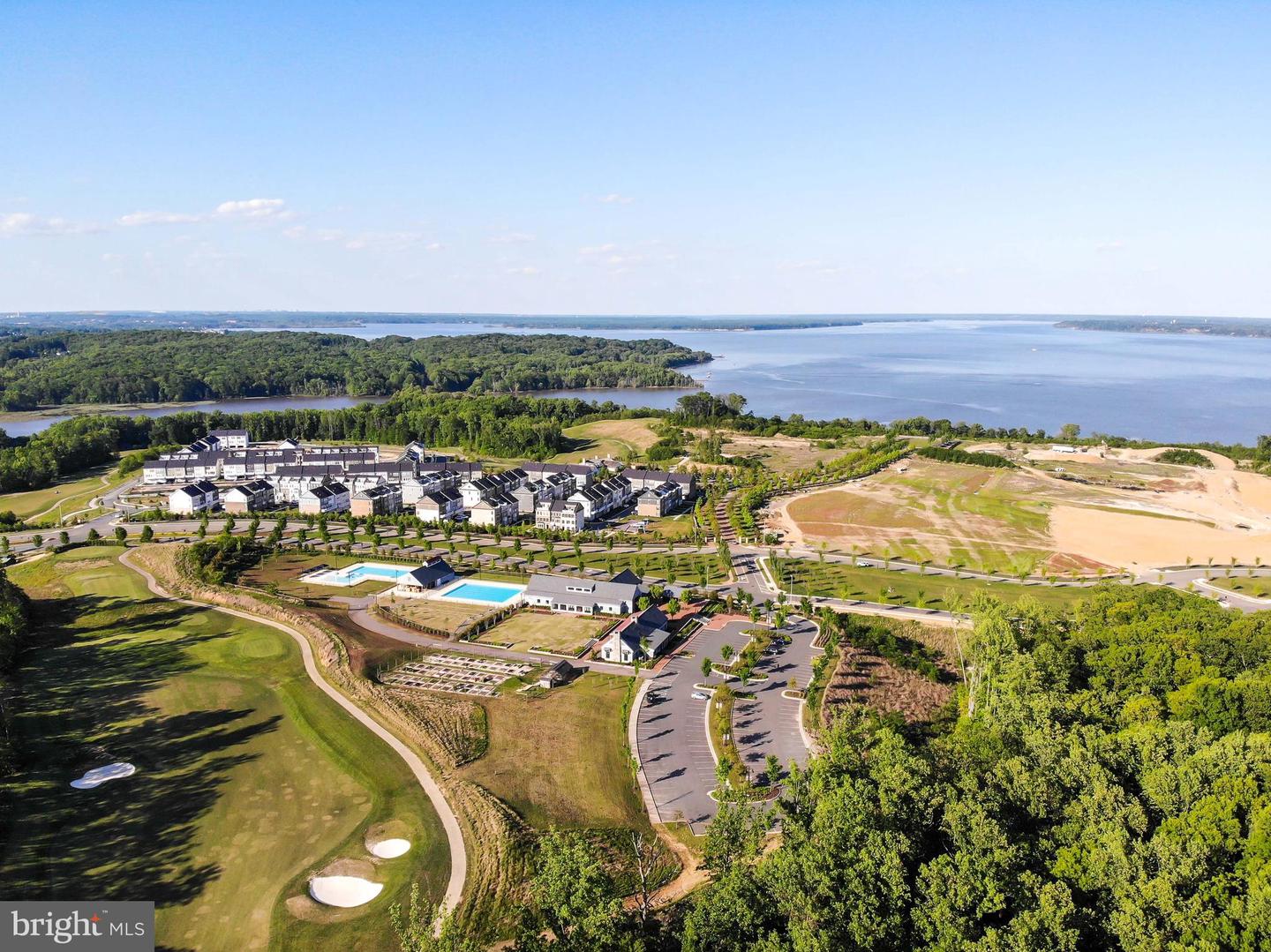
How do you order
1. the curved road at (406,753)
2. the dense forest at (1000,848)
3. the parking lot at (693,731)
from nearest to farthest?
the dense forest at (1000,848) < the curved road at (406,753) < the parking lot at (693,731)

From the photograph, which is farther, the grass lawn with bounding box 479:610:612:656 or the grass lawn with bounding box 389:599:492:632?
the grass lawn with bounding box 389:599:492:632

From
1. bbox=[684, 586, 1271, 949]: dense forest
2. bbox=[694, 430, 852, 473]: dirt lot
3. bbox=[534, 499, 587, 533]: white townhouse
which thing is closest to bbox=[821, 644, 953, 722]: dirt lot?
bbox=[684, 586, 1271, 949]: dense forest

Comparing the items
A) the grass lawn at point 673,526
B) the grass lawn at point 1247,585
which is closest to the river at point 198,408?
the grass lawn at point 673,526

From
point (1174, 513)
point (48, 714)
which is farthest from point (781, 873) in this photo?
point (1174, 513)

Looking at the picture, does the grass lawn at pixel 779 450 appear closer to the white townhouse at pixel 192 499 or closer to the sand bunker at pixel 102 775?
the white townhouse at pixel 192 499

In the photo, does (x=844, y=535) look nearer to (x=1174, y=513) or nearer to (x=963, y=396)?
(x=1174, y=513)

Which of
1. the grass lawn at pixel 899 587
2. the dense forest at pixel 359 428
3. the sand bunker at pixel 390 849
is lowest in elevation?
the sand bunker at pixel 390 849

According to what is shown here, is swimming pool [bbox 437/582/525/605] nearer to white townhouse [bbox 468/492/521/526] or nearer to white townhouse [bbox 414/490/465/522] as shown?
white townhouse [bbox 468/492/521/526]
